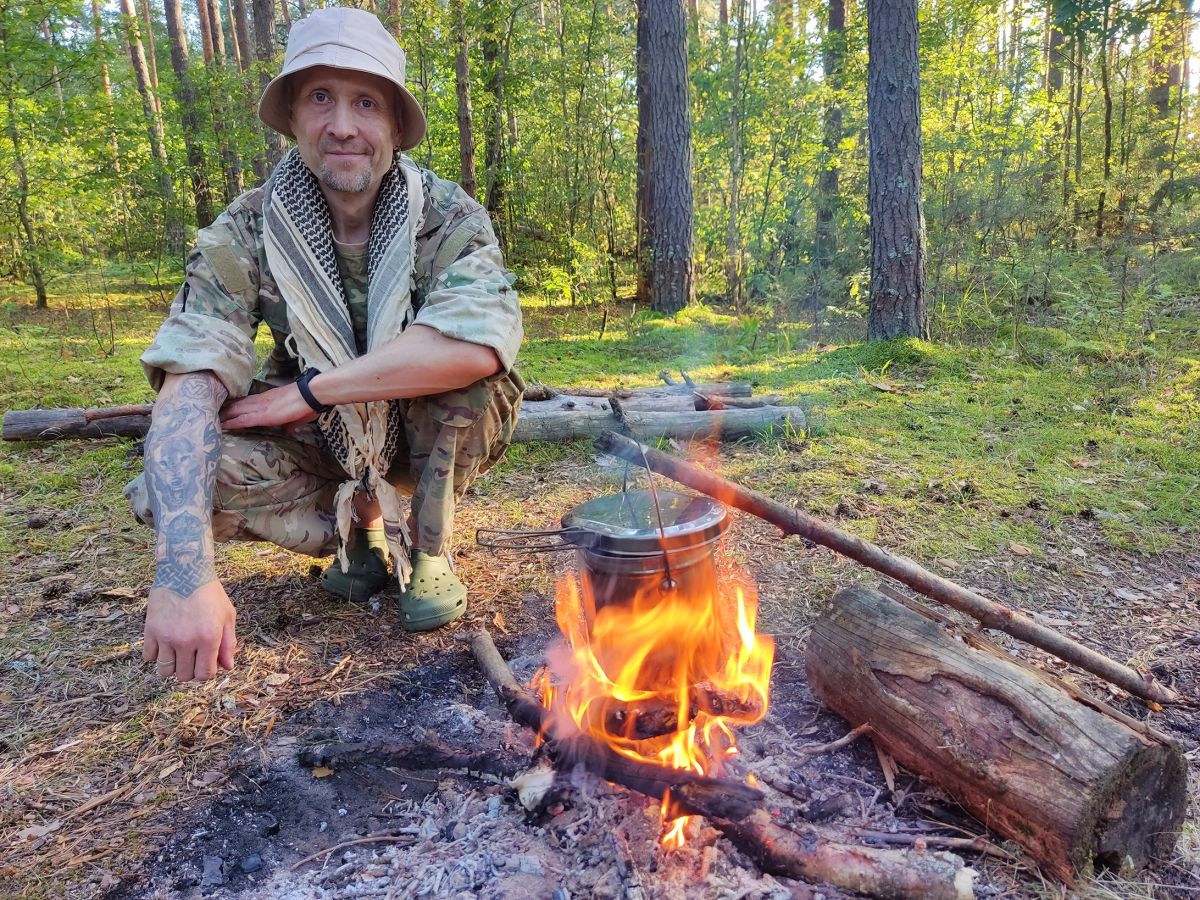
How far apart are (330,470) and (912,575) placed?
2.27 m

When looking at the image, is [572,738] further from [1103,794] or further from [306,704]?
[1103,794]

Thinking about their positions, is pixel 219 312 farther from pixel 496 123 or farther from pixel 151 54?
pixel 151 54

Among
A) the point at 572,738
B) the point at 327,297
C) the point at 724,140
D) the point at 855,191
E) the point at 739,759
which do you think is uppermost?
the point at 724,140

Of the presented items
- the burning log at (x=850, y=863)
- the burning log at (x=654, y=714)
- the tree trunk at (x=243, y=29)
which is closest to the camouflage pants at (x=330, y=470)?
the burning log at (x=654, y=714)

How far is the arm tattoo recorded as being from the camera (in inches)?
79.0

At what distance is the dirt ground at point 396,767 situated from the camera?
175 centimetres

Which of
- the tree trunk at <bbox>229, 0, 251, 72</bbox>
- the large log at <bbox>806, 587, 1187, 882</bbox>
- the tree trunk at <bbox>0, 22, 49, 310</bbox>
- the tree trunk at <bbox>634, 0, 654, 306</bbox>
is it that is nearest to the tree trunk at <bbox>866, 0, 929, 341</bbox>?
the tree trunk at <bbox>634, 0, 654, 306</bbox>

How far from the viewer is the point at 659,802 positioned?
1.88 meters

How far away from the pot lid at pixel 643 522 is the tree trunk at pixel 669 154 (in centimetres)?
787

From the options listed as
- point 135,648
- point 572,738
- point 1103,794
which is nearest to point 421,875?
point 572,738

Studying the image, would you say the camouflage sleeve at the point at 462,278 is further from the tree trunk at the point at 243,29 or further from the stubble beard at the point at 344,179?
the tree trunk at the point at 243,29

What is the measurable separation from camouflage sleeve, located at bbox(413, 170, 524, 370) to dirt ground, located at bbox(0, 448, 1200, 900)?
122 cm

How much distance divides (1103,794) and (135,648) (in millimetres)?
3139

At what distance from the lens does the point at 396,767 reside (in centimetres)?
219
